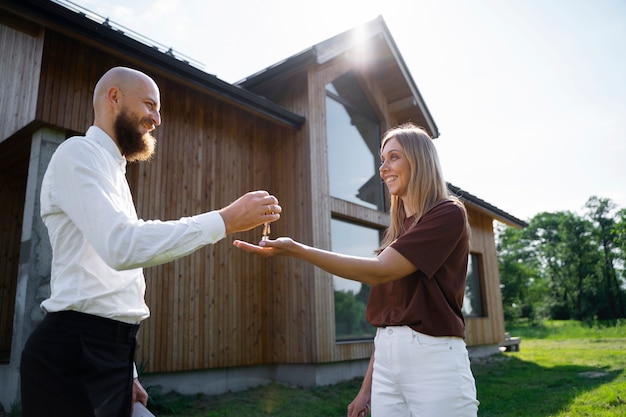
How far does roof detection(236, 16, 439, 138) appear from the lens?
7965 mm

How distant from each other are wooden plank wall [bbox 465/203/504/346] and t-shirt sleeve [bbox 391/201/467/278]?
36.2 ft

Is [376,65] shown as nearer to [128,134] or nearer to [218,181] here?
[218,181]

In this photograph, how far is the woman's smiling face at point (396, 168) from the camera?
2365mm

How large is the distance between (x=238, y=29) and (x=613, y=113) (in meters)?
14.4

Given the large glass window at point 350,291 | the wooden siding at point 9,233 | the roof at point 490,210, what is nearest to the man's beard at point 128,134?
the wooden siding at point 9,233

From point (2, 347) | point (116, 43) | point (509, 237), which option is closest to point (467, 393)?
point (116, 43)

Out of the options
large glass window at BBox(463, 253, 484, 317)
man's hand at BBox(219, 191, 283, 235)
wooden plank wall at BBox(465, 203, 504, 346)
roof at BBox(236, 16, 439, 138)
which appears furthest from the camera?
large glass window at BBox(463, 253, 484, 317)

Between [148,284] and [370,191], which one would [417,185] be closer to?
[148,284]

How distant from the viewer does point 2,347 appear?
7.27m

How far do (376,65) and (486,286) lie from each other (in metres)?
6.93

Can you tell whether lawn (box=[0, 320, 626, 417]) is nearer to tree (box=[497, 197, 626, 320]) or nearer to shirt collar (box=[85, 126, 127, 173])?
shirt collar (box=[85, 126, 127, 173])

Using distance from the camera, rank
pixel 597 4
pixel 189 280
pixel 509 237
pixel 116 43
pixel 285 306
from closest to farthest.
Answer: pixel 116 43 < pixel 189 280 < pixel 597 4 < pixel 285 306 < pixel 509 237

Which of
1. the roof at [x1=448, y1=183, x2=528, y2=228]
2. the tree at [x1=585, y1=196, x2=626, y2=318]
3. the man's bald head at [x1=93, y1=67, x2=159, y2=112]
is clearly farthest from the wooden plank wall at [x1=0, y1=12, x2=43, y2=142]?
the tree at [x1=585, y1=196, x2=626, y2=318]

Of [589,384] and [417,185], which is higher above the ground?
[417,185]
